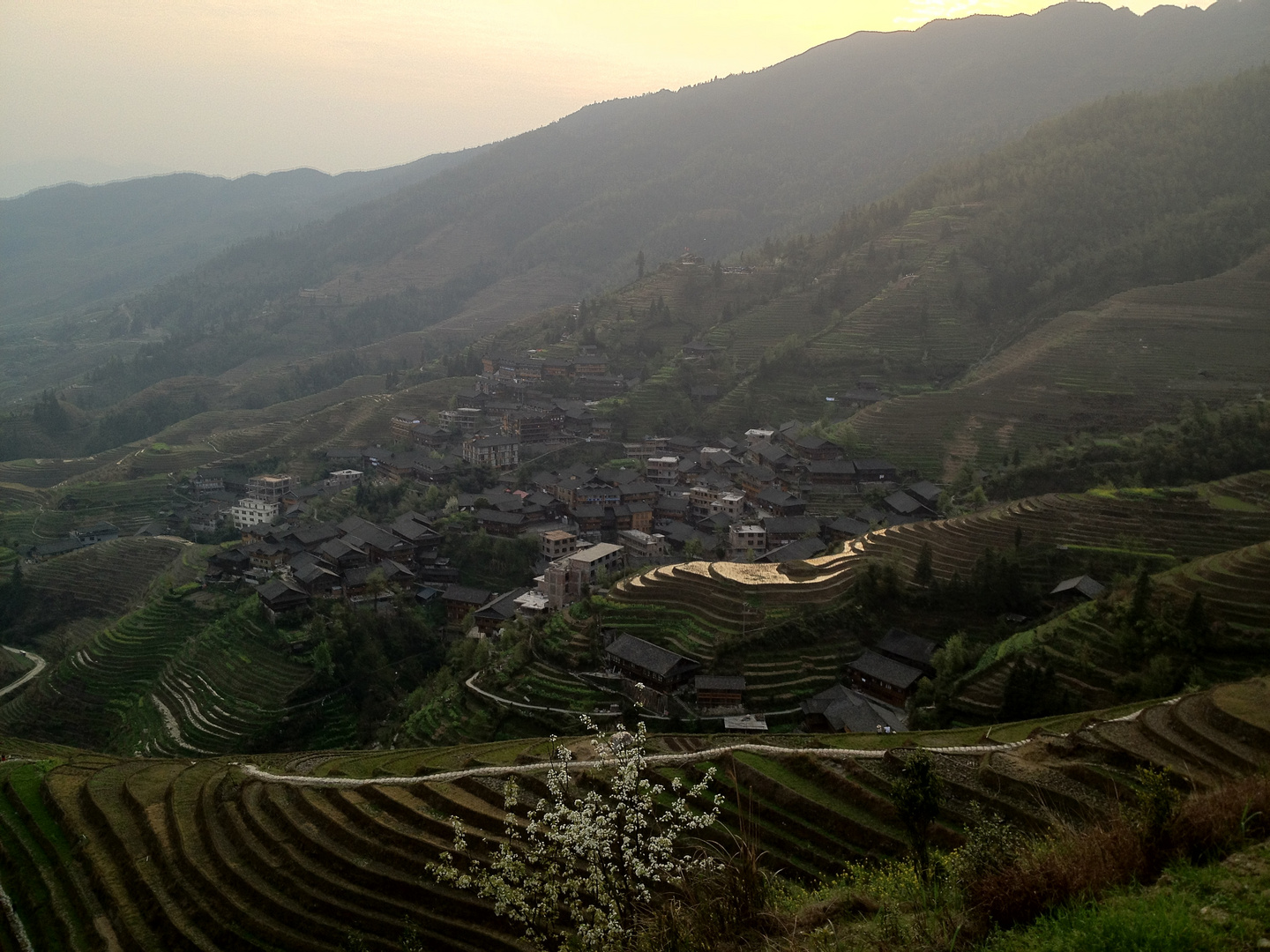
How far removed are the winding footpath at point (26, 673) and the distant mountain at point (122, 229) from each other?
342 ft

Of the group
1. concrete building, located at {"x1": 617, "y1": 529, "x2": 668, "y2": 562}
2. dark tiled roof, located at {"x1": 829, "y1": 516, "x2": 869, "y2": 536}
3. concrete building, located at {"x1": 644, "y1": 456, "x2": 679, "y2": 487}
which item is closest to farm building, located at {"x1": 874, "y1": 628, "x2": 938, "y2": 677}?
dark tiled roof, located at {"x1": 829, "y1": 516, "x2": 869, "y2": 536}

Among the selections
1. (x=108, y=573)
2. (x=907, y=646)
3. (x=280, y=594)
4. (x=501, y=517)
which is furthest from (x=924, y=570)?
(x=108, y=573)

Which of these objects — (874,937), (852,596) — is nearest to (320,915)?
(874,937)

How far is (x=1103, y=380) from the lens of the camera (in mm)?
36344

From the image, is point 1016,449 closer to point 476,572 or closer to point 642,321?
point 476,572

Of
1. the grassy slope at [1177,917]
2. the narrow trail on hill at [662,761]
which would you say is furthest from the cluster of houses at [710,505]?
the grassy slope at [1177,917]

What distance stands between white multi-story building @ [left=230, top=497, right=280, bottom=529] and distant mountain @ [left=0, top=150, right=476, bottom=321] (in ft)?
327

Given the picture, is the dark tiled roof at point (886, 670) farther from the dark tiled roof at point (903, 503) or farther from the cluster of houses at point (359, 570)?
the dark tiled roof at point (903, 503)

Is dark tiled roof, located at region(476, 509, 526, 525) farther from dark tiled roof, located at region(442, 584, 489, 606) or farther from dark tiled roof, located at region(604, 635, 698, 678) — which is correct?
dark tiled roof, located at region(604, 635, 698, 678)

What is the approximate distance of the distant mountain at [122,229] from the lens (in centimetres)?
12525

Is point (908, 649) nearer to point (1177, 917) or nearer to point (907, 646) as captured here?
point (907, 646)

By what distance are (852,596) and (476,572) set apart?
1440cm

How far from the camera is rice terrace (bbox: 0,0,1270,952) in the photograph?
7773 mm

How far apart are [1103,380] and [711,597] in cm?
2401
